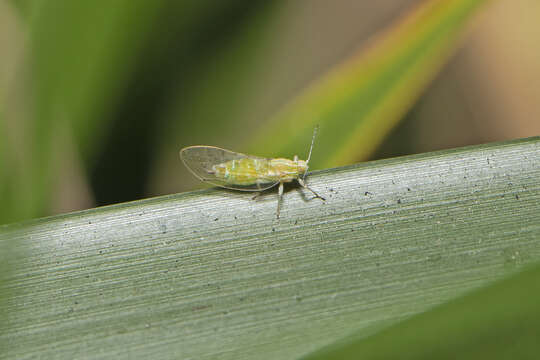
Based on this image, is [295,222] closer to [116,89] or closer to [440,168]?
[440,168]

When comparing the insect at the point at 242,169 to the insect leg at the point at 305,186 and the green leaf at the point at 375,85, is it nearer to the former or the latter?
the insect leg at the point at 305,186

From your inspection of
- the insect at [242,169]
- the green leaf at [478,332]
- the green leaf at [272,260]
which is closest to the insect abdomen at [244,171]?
the insect at [242,169]

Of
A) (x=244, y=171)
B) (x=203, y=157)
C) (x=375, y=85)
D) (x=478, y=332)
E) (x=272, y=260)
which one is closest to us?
(x=478, y=332)

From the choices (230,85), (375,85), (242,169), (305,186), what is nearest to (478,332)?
(305,186)

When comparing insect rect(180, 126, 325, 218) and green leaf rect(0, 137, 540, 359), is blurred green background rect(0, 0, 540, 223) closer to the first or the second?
insect rect(180, 126, 325, 218)

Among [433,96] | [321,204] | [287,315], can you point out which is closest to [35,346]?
[287,315]

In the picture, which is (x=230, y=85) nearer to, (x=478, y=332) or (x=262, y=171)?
(x=262, y=171)
